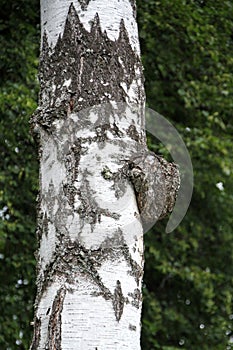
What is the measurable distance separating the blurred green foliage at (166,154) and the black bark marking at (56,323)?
8.67 feet

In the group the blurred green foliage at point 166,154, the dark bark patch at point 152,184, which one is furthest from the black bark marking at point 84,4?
the blurred green foliage at point 166,154

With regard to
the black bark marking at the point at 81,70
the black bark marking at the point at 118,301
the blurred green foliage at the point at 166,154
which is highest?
the black bark marking at the point at 81,70

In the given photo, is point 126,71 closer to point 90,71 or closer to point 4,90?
point 90,71

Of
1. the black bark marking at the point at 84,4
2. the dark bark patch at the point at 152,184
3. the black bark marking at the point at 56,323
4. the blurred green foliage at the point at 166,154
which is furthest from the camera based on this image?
the blurred green foliage at the point at 166,154

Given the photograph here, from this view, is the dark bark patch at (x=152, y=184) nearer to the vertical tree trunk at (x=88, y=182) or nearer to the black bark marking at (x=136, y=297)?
the vertical tree trunk at (x=88, y=182)

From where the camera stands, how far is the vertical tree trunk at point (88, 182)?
4.22 ft

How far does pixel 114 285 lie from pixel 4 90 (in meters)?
2.92

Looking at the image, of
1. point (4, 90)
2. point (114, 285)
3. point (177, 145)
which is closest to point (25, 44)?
point (4, 90)

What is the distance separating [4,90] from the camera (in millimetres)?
4074

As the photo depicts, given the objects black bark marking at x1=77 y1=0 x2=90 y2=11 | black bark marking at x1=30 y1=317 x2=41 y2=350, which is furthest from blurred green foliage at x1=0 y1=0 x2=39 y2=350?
black bark marking at x1=30 y1=317 x2=41 y2=350

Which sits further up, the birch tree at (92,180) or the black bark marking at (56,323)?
the birch tree at (92,180)

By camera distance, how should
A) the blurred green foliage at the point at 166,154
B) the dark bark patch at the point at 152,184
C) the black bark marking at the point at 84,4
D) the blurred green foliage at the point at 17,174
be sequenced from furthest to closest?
the blurred green foliage at the point at 166,154 → the blurred green foliage at the point at 17,174 → the black bark marking at the point at 84,4 → the dark bark patch at the point at 152,184

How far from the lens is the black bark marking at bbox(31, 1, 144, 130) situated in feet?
4.72

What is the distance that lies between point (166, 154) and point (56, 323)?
11.2 feet
